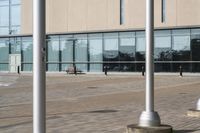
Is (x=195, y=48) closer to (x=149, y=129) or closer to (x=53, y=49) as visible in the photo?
(x=53, y=49)

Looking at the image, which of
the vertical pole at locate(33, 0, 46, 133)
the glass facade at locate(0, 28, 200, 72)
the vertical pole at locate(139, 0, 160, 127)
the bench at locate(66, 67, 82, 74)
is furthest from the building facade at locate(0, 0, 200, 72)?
the vertical pole at locate(33, 0, 46, 133)

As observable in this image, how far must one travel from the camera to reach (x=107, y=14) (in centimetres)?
5481

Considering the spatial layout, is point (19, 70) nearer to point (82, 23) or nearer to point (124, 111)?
point (82, 23)

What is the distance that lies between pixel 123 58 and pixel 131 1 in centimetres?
626

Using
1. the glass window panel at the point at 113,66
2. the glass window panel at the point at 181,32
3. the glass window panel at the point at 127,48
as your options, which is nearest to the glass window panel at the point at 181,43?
the glass window panel at the point at 181,32

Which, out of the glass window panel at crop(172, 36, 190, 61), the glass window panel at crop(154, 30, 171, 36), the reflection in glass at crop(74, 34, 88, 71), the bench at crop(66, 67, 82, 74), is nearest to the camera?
the glass window panel at crop(172, 36, 190, 61)

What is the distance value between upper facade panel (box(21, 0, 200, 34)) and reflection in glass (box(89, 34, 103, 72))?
1.11 meters

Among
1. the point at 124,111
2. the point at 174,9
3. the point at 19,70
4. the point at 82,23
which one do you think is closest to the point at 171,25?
the point at 174,9

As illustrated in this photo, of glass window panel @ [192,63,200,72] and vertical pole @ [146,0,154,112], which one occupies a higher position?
vertical pole @ [146,0,154,112]

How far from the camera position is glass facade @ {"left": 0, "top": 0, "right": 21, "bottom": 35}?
62.7 m

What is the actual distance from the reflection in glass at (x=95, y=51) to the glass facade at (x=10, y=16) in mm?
11267

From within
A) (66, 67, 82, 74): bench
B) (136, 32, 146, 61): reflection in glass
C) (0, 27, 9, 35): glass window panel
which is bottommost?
(66, 67, 82, 74): bench

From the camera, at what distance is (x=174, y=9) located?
50.2 metres

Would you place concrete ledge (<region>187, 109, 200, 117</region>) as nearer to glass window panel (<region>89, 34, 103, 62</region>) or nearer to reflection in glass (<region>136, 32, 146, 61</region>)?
reflection in glass (<region>136, 32, 146, 61</region>)
